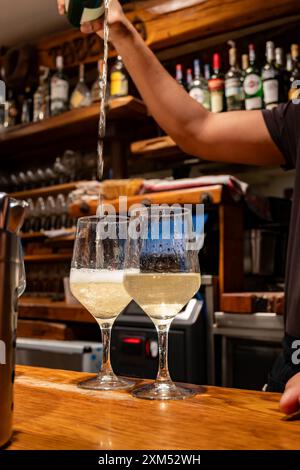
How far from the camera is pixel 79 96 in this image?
371 cm

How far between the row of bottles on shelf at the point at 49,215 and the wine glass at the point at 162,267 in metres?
3.02

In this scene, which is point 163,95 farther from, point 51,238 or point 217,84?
point 51,238

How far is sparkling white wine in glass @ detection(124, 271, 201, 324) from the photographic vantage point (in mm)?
706

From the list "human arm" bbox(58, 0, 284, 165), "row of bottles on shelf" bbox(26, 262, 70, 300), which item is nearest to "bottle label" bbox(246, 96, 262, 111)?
"human arm" bbox(58, 0, 284, 165)

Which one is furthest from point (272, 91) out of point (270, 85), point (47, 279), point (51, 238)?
point (47, 279)

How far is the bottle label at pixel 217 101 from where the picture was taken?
283 centimetres

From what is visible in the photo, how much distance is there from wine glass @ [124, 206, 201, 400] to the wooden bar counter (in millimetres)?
66

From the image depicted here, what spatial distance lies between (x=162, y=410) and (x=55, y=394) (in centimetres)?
18

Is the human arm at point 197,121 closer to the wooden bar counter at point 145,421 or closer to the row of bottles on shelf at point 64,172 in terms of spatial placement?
the wooden bar counter at point 145,421

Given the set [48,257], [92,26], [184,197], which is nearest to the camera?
[92,26]

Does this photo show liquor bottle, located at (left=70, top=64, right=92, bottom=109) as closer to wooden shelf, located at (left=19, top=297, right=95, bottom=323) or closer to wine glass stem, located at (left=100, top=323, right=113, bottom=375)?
wooden shelf, located at (left=19, top=297, right=95, bottom=323)

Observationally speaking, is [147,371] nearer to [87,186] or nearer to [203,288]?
[203,288]

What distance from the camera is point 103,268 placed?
787mm

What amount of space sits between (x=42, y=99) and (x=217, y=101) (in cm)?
165
